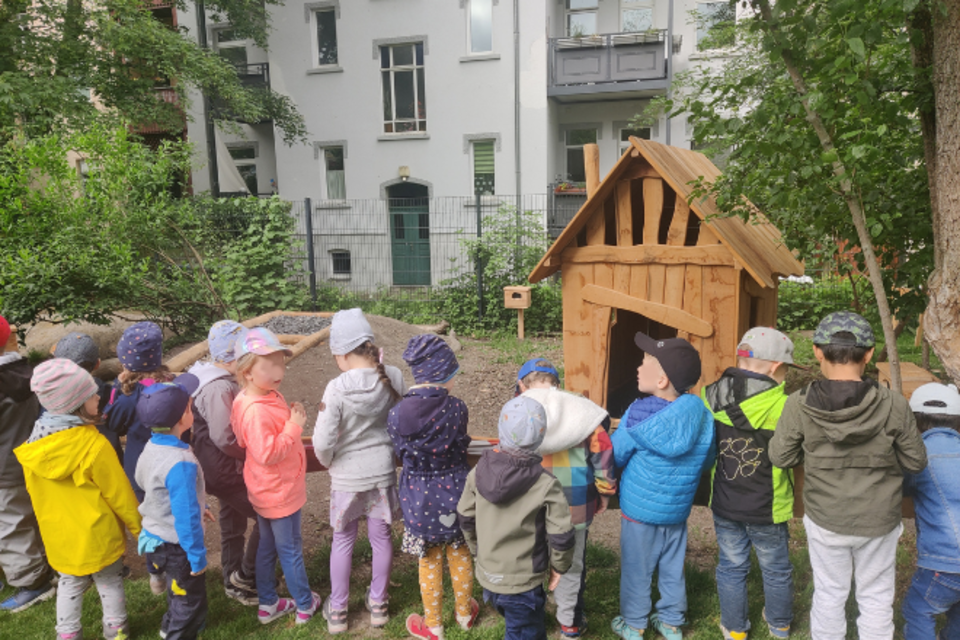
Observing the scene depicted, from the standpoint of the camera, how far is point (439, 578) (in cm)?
283

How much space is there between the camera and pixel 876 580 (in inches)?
97.3

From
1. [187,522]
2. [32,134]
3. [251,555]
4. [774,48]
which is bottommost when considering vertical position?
[251,555]

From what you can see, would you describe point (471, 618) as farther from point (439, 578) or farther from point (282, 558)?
point (282, 558)

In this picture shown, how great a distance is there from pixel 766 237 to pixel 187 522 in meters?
4.52

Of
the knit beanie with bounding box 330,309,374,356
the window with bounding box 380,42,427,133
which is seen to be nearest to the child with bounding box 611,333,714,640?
the knit beanie with bounding box 330,309,374,356

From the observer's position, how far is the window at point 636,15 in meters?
16.1

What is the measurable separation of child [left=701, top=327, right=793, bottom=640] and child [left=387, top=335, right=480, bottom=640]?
1.12 m

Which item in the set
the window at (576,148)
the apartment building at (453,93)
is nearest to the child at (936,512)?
the apartment building at (453,93)

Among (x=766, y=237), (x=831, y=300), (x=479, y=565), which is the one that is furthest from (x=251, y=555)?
(x=831, y=300)

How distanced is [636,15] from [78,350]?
650 inches

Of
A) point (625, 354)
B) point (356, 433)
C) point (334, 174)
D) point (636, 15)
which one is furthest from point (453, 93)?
point (356, 433)

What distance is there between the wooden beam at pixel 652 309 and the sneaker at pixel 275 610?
9.39ft

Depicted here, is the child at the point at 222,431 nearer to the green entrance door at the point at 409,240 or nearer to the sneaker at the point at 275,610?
the sneaker at the point at 275,610

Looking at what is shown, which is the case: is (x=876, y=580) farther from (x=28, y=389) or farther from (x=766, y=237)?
(x=28, y=389)
